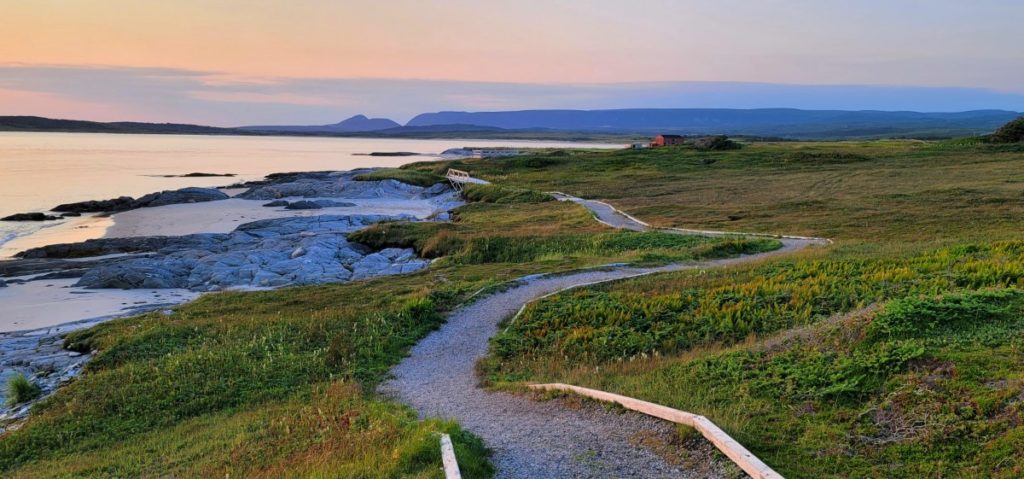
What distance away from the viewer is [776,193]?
5703cm

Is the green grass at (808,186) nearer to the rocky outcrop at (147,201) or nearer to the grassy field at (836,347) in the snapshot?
the grassy field at (836,347)

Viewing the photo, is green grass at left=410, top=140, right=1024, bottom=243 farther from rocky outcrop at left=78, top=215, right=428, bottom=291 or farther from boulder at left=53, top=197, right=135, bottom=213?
boulder at left=53, top=197, right=135, bottom=213

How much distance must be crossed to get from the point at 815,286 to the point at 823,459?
11714 mm

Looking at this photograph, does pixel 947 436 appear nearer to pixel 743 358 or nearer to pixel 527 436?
pixel 743 358

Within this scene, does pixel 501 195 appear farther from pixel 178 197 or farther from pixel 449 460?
pixel 449 460

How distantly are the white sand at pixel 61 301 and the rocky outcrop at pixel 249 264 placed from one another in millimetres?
1193

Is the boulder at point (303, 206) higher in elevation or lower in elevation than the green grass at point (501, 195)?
lower

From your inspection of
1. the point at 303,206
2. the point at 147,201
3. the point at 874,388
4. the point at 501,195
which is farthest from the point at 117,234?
the point at 874,388

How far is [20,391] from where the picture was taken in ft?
59.9

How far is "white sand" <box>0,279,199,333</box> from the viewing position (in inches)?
1124

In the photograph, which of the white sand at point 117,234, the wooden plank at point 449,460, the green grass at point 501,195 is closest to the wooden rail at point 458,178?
the green grass at point 501,195

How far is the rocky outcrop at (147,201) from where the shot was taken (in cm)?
6812

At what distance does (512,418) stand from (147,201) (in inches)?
2882

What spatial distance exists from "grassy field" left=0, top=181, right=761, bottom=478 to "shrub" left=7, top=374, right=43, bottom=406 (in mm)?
1095
